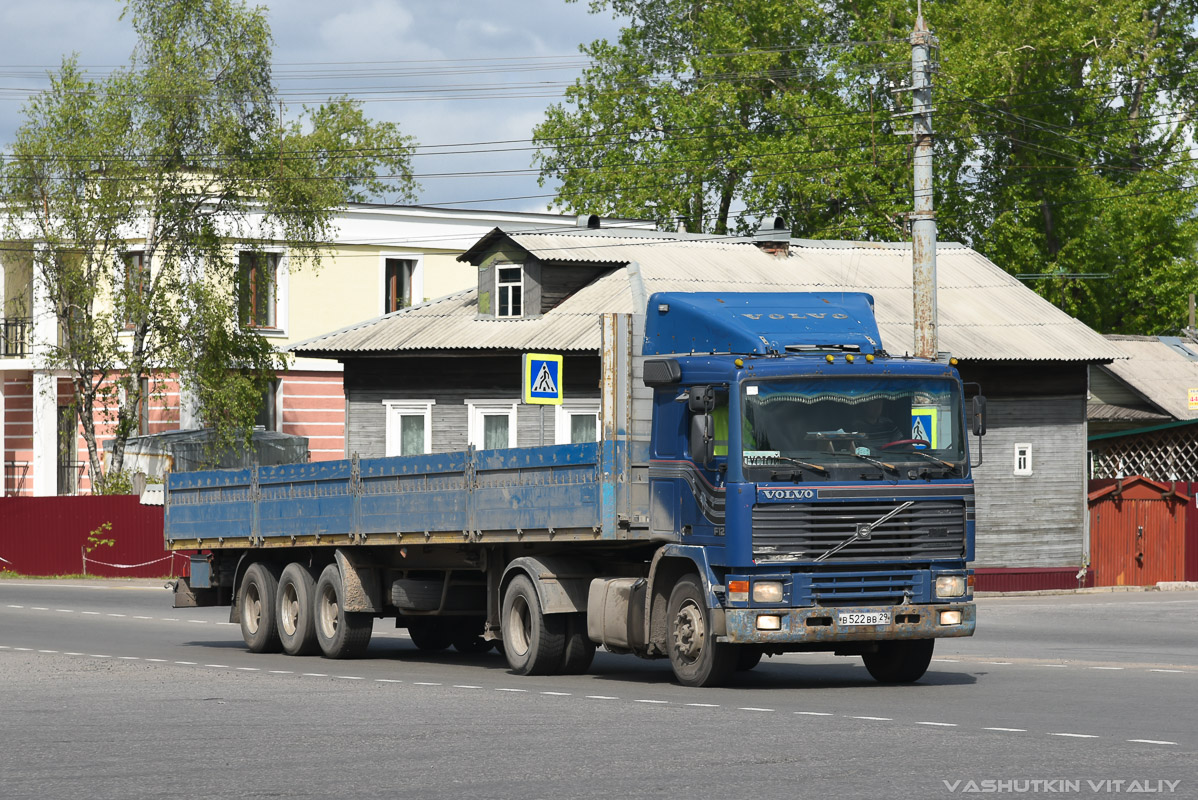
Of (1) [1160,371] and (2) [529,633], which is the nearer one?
(2) [529,633]

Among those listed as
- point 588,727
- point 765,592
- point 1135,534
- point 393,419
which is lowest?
point 588,727

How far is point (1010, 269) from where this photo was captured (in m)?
55.9

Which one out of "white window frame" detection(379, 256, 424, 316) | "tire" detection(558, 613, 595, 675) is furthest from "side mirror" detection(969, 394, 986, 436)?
"white window frame" detection(379, 256, 424, 316)

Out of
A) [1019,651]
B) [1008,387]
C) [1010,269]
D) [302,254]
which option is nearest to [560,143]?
[1010,269]

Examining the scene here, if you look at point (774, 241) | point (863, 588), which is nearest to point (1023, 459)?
point (774, 241)

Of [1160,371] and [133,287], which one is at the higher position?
[133,287]

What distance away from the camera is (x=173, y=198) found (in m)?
43.1

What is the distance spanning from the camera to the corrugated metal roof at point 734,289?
3756 cm

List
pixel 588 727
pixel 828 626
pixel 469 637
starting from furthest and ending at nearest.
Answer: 1. pixel 469 637
2. pixel 828 626
3. pixel 588 727

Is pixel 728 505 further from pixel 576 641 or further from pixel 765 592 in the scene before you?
pixel 576 641

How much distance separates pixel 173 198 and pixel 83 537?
338 inches

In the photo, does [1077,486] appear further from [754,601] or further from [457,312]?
[754,601]

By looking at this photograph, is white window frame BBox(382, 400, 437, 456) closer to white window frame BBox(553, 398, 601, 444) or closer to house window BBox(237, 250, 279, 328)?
white window frame BBox(553, 398, 601, 444)

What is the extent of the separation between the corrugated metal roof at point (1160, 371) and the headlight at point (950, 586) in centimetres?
2731
